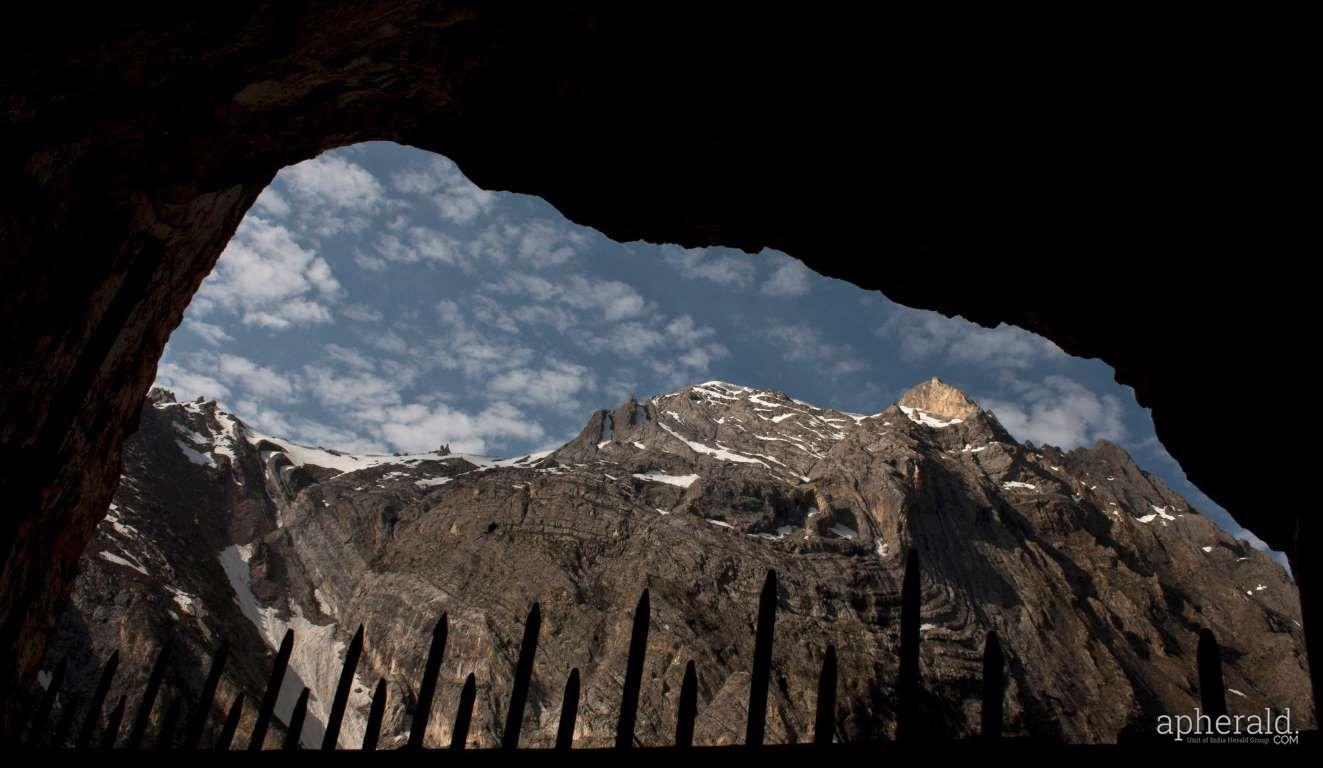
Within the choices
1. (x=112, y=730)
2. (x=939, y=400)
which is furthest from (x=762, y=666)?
(x=939, y=400)

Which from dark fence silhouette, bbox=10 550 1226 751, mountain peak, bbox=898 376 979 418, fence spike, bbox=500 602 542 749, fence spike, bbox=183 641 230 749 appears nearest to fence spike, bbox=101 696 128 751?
fence spike, bbox=183 641 230 749

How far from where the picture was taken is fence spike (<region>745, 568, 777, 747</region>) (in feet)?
6.54

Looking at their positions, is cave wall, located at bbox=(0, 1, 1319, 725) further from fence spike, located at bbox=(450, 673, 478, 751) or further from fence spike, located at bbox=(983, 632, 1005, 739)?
fence spike, located at bbox=(450, 673, 478, 751)

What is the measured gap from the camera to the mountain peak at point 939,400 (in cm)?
12850

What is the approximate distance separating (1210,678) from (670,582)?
6503 centimetres

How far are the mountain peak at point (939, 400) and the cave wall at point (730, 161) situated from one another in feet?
414

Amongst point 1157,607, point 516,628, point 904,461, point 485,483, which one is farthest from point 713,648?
point 1157,607

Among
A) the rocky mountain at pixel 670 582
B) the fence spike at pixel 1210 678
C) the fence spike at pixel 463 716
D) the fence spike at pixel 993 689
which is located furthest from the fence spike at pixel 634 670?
the rocky mountain at pixel 670 582

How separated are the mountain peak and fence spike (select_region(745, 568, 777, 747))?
12868cm

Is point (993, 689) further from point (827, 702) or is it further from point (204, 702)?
point (204, 702)

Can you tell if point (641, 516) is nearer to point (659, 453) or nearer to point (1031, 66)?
point (659, 453)

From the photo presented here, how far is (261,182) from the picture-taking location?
16.7ft

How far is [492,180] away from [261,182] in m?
1.50

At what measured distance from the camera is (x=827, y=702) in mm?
2086
